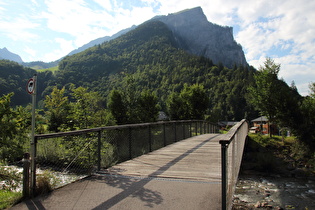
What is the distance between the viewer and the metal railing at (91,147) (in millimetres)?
4957

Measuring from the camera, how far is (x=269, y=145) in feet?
96.7

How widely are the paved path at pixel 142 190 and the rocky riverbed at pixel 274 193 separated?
18.4ft

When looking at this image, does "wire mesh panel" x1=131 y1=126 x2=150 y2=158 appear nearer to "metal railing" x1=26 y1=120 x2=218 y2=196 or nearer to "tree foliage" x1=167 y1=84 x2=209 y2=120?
"metal railing" x1=26 y1=120 x2=218 y2=196

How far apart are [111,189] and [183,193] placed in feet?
4.21

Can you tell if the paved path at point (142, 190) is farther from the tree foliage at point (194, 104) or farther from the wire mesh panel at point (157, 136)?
the tree foliage at point (194, 104)

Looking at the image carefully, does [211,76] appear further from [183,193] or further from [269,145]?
[183,193]

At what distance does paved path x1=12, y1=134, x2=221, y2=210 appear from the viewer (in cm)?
355

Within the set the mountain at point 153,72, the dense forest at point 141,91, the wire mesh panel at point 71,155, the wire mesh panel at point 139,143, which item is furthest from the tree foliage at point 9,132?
the mountain at point 153,72

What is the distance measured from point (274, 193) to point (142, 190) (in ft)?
45.8

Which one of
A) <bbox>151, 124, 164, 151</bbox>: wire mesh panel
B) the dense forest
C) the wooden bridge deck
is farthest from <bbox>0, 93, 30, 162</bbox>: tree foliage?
<bbox>151, 124, 164, 151</bbox>: wire mesh panel

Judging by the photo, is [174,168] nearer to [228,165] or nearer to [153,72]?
[228,165]

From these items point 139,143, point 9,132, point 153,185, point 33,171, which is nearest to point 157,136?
point 139,143

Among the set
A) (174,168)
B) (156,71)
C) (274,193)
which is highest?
(156,71)

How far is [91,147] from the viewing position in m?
7.00
